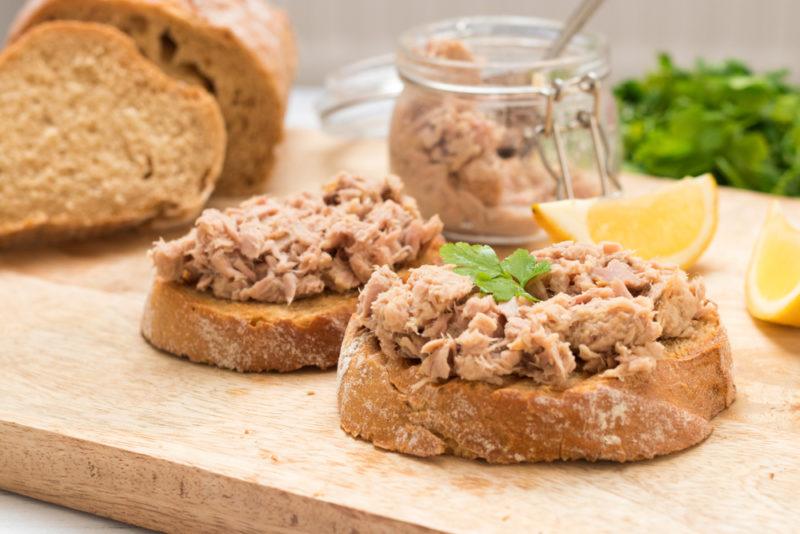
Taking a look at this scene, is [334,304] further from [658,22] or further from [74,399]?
[658,22]

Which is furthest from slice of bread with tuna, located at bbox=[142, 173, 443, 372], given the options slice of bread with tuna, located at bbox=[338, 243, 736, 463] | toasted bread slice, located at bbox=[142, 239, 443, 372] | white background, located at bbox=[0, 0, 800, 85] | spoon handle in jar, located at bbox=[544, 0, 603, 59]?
white background, located at bbox=[0, 0, 800, 85]

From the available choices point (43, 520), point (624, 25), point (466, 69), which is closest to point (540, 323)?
point (43, 520)

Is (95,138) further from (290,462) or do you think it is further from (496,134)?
(290,462)

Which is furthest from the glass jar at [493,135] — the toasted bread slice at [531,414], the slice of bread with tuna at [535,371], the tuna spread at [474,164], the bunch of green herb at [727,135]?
the toasted bread slice at [531,414]

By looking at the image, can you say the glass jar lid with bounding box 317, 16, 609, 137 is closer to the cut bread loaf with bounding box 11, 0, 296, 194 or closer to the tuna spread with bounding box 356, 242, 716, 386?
the cut bread loaf with bounding box 11, 0, 296, 194

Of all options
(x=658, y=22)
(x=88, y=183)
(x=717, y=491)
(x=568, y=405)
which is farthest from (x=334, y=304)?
(x=658, y=22)

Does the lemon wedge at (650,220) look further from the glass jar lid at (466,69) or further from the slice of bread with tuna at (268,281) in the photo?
the slice of bread with tuna at (268,281)
